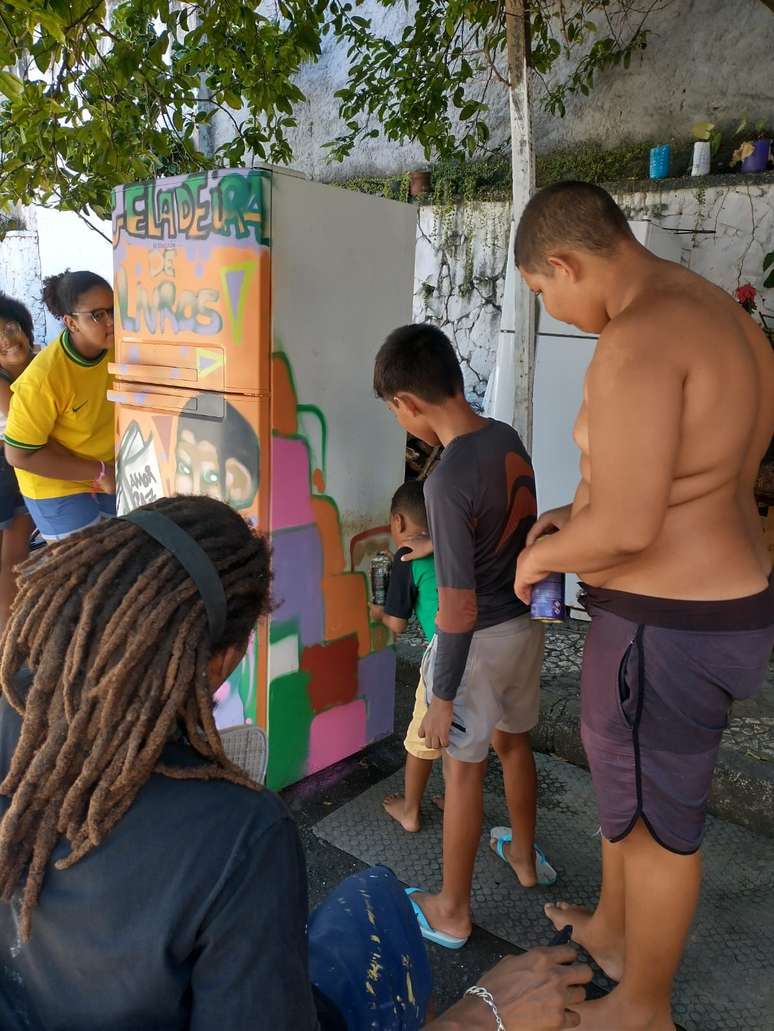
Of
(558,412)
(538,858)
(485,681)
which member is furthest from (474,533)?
(558,412)

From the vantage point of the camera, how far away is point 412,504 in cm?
282

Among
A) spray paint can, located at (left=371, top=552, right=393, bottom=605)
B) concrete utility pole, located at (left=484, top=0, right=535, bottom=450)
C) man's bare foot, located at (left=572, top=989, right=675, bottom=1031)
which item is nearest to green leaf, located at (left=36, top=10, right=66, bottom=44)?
concrete utility pole, located at (left=484, top=0, right=535, bottom=450)

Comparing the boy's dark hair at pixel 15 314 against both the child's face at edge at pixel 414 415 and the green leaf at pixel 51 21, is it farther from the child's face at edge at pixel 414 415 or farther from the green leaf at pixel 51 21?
the child's face at edge at pixel 414 415

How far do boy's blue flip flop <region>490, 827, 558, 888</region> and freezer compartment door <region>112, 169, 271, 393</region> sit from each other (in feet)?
5.82

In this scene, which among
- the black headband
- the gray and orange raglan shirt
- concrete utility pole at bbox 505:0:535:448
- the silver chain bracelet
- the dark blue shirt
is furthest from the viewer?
concrete utility pole at bbox 505:0:535:448

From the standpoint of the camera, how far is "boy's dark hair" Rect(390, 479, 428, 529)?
2801 mm

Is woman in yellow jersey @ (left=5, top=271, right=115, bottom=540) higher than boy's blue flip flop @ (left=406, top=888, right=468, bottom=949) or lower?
higher

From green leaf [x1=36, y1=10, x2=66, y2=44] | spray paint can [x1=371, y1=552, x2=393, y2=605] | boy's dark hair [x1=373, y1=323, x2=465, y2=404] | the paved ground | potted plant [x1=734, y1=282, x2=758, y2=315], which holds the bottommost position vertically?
the paved ground

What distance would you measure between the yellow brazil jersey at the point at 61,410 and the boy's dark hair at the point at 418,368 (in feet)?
5.80

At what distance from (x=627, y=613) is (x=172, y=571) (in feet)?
3.84

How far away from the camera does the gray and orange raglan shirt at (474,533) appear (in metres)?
2.15

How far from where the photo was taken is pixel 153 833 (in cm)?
98

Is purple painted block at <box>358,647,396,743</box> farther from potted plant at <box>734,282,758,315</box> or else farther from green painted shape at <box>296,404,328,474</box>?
potted plant at <box>734,282,758,315</box>

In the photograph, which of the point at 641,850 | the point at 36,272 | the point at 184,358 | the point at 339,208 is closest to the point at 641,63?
the point at 339,208
